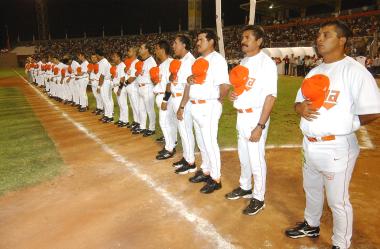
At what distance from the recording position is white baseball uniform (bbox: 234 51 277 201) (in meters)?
3.91

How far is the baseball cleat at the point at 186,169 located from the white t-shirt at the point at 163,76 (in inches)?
72.1

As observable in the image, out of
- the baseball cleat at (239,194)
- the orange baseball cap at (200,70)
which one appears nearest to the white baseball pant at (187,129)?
the orange baseball cap at (200,70)

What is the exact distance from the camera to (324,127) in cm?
299

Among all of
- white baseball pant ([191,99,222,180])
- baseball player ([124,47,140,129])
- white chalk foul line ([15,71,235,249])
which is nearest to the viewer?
white chalk foul line ([15,71,235,249])

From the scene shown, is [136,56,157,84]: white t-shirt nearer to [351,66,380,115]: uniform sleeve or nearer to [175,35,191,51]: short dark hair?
[175,35,191,51]: short dark hair

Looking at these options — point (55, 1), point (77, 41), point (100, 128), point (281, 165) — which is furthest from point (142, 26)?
point (281, 165)

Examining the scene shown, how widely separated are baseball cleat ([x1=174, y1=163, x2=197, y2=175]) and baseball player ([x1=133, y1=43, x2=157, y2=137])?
2.94 meters

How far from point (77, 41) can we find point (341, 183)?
63941 mm

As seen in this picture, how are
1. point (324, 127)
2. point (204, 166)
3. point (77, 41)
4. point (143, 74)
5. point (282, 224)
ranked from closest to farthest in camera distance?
point (324, 127) → point (282, 224) → point (204, 166) → point (143, 74) → point (77, 41)

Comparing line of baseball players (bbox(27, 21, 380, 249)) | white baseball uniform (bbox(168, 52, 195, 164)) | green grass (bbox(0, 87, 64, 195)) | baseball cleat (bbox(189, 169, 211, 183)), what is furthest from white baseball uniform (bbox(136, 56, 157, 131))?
baseball cleat (bbox(189, 169, 211, 183))

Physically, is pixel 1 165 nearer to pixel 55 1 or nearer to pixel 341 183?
pixel 341 183

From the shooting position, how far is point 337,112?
2.96 metres

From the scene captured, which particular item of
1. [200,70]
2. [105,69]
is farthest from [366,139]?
[105,69]

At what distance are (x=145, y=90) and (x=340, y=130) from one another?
6.10 meters
